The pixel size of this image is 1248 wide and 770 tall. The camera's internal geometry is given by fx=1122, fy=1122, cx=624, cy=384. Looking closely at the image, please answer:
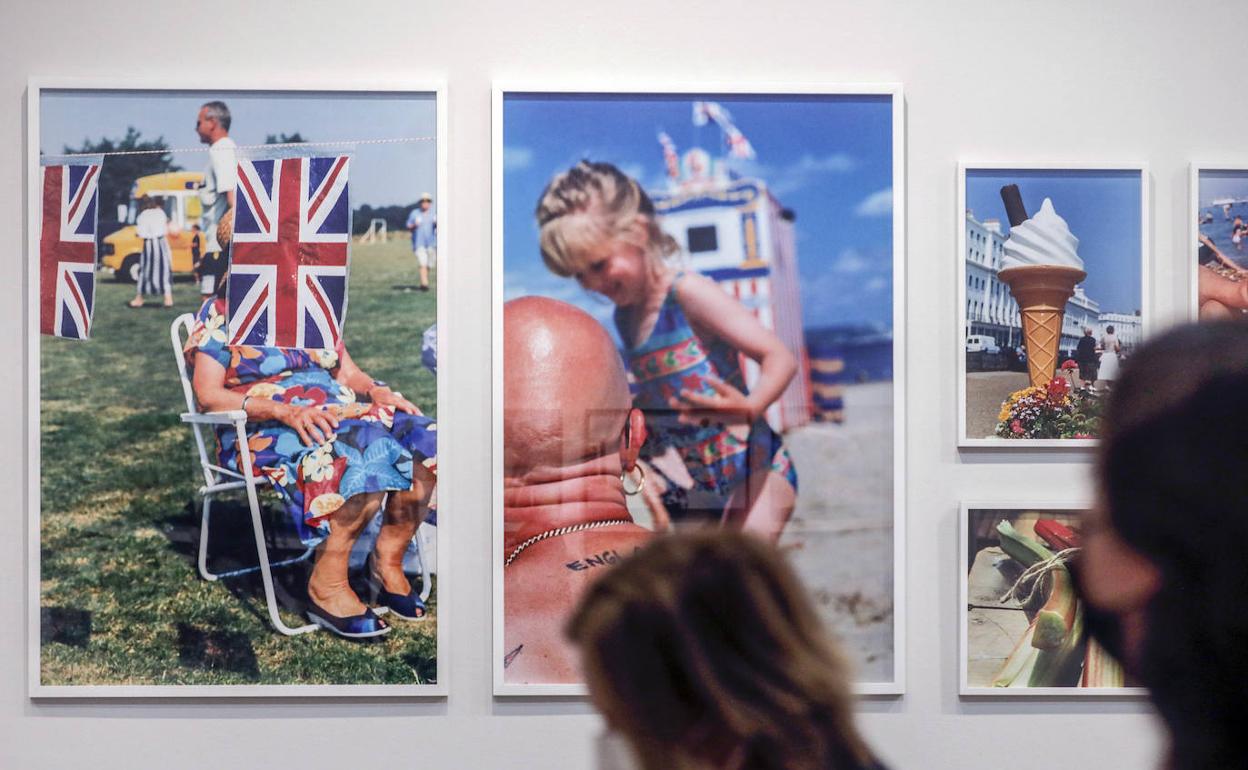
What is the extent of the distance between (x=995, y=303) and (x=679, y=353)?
0.73 m

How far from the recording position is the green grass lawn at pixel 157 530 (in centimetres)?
248

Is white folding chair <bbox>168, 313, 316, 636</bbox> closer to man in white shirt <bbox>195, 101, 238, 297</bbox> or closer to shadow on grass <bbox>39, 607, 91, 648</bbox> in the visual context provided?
man in white shirt <bbox>195, 101, 238, 297</bbox>

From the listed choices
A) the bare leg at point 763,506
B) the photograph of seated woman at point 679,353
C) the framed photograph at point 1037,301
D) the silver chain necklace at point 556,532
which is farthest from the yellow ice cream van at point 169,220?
the framed photograph at point 1037,301

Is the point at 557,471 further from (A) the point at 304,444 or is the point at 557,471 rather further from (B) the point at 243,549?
(B) the point at 243,549

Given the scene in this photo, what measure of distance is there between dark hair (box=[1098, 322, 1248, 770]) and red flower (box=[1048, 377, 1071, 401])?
6.04ft

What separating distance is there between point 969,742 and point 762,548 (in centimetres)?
175

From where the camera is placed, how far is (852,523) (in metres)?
2.53

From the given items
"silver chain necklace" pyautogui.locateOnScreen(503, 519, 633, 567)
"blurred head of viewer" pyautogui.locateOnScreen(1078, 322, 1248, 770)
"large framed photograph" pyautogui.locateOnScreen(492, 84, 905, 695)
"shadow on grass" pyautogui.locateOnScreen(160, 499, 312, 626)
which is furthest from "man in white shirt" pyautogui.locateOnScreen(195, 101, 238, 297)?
"blurred head of viewer" pyautogui.locateOnScreen(1078, 322, 1248, 770)

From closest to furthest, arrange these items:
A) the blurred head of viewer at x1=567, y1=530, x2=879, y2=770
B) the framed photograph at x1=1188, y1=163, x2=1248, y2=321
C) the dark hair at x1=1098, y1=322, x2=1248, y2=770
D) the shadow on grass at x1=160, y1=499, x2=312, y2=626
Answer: the dark hair at x1=1098, y1=322, x2=1248, y2=770 → the blurred head of viewer at x1=567, y1=530, x2=879, y2=770 → the shadow on grass at x1=160, y1=499, x2=312, y2=626 → the framed photograph at x1=1188, y1=163, x2=1248, y2=321

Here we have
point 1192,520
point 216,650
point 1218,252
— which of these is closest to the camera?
point 1192,520

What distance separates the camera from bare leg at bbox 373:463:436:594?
98.0 inches

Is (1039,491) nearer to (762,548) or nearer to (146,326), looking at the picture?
(762,548)

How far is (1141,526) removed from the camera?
0.79m

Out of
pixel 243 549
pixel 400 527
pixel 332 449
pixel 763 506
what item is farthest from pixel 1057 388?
pixel 243 549
